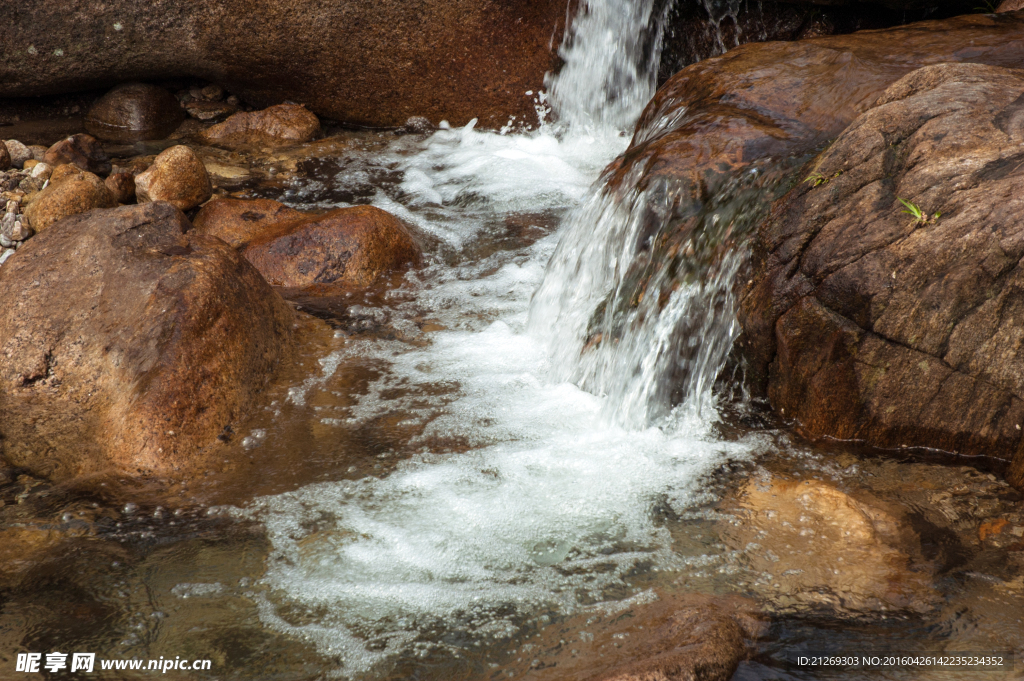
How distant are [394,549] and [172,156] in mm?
4129

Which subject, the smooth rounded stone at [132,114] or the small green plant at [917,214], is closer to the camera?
the small green plant at [917,214]

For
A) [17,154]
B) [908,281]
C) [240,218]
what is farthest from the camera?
[17,154]

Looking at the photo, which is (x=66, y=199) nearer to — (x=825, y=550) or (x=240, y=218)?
(x=240, y=218)

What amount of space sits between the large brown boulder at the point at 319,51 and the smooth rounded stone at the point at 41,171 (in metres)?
1.94

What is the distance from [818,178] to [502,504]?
2107 millimetres

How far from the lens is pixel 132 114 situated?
738 centimetres

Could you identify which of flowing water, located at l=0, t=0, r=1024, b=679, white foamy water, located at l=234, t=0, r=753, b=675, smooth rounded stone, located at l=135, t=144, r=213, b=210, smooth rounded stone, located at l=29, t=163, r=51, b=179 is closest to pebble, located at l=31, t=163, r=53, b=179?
smooth rounded stone, located at l=29, t=163, r=51, b=179

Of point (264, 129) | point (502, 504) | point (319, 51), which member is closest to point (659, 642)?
point (502, 504)

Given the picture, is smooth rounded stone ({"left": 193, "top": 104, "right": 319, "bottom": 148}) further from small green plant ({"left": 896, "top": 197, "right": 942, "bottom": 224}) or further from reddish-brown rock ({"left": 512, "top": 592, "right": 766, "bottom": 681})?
reddish-brown rock ({"left": 512, "top": 592, "right": 766, "bottom": 681})

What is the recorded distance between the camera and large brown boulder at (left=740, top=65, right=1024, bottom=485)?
304 cm

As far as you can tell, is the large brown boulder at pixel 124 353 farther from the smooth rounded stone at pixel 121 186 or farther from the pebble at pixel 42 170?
the pebble at pixel 42 170

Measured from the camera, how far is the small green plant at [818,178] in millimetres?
3469

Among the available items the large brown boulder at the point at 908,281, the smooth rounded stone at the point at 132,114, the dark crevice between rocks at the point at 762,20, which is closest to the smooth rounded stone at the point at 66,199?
the smooth rounded stone at the point at 132,114

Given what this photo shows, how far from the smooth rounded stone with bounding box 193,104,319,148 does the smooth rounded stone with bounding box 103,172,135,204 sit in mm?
1499
